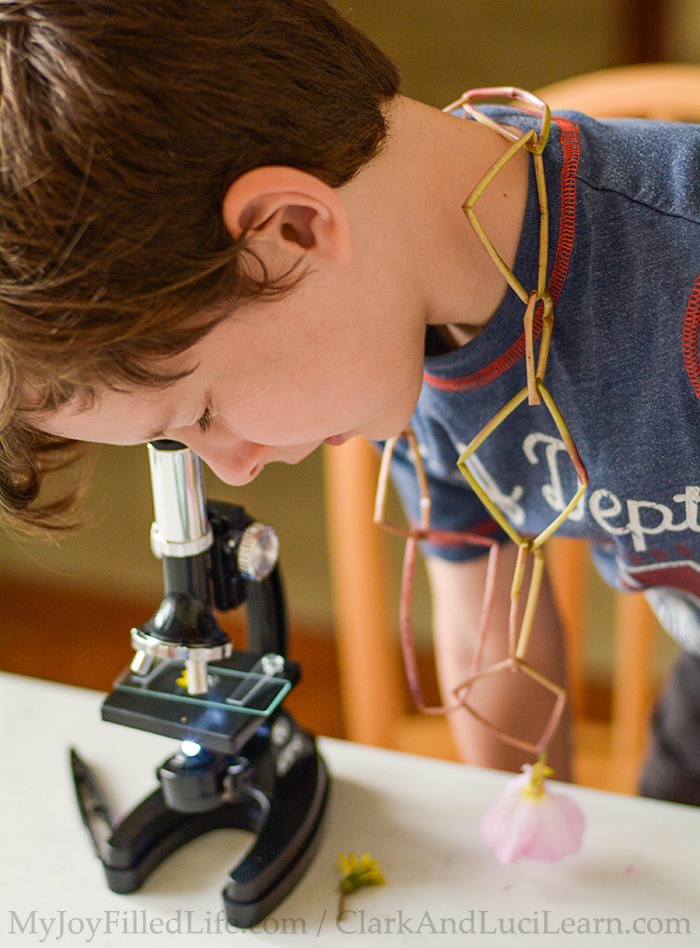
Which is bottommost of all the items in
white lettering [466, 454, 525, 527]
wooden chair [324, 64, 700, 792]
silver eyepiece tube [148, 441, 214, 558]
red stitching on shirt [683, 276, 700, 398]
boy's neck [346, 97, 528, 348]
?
wooden chair [324, 64, 700, 792]

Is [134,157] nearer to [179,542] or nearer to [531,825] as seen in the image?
[179,542]

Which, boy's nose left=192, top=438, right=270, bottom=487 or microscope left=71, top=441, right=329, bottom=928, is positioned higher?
boy's nose left=192, top=438, right=270, bottom=487

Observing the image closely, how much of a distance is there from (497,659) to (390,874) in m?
0.28

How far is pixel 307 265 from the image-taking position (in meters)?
0.50

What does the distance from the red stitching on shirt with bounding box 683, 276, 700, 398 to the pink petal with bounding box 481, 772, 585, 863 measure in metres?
0.28

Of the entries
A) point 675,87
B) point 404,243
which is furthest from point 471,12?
point 404,243

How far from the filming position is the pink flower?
24.2 inches

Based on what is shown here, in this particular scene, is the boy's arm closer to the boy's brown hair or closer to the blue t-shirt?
the blue t-shirt

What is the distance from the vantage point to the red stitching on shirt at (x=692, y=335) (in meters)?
0.57

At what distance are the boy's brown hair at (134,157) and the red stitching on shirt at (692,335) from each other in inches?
9.0

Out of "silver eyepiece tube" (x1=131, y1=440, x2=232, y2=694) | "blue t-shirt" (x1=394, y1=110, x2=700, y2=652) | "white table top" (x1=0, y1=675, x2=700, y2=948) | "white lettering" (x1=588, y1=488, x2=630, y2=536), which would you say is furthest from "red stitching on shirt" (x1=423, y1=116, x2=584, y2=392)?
"white table top" (x1=0, y1=675, x2=700, y2=948)

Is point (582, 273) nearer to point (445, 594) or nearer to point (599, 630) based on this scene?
point (445, 594)

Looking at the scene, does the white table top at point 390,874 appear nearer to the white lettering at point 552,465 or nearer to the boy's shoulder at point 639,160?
the white lettering at point 552,465

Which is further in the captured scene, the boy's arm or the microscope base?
the boy's arm
